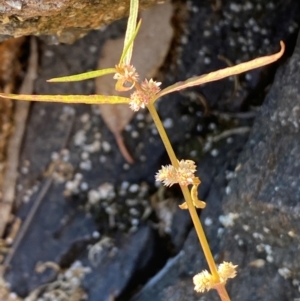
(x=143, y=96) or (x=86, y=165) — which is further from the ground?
(x=86, y=165)

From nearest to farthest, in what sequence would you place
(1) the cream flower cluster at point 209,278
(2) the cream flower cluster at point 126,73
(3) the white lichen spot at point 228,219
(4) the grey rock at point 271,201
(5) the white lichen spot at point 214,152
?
(2) the cream flower cluster at point 126,73
(1) the cream flower cluster at point 209,278
(4) the grey rock at point 271,201
(3) the white lichen spot at point 228,219
(5) the white lichen spot at point 214,152

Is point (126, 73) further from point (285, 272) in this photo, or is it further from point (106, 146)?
point (106, 146)

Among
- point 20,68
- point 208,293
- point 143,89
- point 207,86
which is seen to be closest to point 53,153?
point 20,68

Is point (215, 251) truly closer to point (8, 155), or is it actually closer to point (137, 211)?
point (137, 211)

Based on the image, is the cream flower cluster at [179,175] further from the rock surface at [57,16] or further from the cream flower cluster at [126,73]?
the rock surface at [57,16]

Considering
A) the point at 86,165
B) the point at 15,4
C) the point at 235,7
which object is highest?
the point at 235,7

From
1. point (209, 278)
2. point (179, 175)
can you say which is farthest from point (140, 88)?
point (209, 278)

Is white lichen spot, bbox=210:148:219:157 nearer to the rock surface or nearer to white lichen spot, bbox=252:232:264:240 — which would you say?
white lichen spot, bbox=252:232:264:240

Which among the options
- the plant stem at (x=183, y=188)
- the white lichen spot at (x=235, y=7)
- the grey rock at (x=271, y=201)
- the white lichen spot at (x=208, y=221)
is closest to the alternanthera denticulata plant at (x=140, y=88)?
the plant stem at (x=183, y=188)

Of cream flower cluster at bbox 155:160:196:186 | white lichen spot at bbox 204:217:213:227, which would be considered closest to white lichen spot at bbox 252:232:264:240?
white lichen spot at bbox 204:217:213:227
